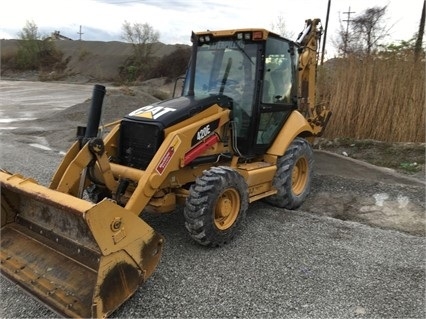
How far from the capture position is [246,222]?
15.1 feet

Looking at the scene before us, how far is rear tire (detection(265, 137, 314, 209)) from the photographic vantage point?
497cm

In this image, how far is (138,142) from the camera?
416cm

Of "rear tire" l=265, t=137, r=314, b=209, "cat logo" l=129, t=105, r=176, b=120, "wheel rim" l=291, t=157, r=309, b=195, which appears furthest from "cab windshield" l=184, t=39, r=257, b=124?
"wheel rim" l=291, t=157, r=309, b=195

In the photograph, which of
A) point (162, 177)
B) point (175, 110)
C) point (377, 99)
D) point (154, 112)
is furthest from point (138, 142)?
point (377, 99)

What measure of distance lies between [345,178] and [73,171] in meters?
4.12

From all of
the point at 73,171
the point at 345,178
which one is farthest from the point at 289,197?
the point at 73,171

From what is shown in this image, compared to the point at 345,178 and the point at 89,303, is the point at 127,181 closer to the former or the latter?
the point at 89,303

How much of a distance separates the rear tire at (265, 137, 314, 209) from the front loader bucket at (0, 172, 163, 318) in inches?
84.4

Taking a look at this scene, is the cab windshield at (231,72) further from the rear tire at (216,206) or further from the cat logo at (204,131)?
the rear tire at (216,206)

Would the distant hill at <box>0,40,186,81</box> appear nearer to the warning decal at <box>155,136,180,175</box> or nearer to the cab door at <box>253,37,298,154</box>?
the cab door at <box>253,37,298,154</box>

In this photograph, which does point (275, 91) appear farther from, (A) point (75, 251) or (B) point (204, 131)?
(A) point (75, 251)

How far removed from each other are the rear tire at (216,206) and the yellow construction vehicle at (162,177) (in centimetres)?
1

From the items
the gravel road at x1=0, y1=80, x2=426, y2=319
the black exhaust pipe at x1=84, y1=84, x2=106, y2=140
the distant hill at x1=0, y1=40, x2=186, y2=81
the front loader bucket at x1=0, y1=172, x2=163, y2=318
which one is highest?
the distant hill at x1=0, y1=40, x2=186, y2=81

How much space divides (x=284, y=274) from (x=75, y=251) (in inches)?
66.0
